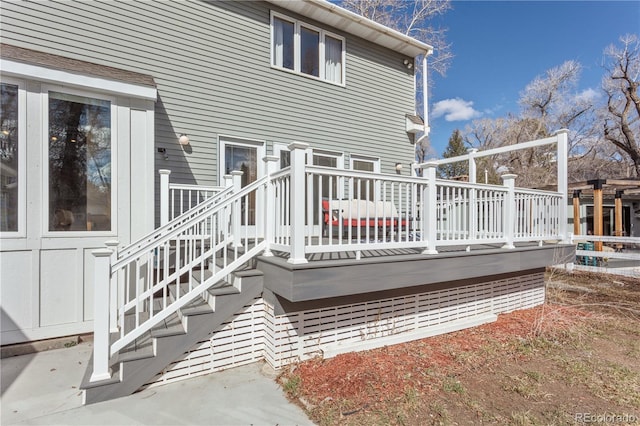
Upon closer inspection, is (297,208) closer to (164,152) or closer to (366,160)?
(164,152)

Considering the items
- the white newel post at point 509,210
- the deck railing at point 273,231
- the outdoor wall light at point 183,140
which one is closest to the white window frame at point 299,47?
the outdoor wall light at point 183,140

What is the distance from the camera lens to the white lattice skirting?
3.25m

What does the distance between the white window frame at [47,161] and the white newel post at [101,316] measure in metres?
1.71

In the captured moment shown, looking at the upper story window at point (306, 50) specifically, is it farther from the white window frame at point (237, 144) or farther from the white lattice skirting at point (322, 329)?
the white lattice skirting at point (322, 329)

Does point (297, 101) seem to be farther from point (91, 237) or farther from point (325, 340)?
point (325, 340)

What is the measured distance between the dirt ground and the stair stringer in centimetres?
85

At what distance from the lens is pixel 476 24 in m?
12.1

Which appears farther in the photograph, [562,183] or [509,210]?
[562,183]

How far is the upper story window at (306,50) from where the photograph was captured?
6.38m

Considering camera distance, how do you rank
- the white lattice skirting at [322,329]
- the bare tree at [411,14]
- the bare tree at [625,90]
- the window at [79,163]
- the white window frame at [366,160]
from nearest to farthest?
the white lattice skirting at [322,329] < the window at [79,163] < the white window frame at [366,160] < the bare tree at [411,14] < the bare tree at [625,90]

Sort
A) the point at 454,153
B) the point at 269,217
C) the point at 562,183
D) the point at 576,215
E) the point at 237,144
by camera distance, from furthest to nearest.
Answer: the point at 454,153 < the point at 576,215 < the point at 237,144 < the point at 562,183 < the point at 269,217

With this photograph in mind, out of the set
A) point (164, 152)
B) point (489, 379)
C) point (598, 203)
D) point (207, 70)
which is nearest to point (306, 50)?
point (207, 70)

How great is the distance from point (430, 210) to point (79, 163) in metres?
4.42

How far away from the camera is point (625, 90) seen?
15930mm
